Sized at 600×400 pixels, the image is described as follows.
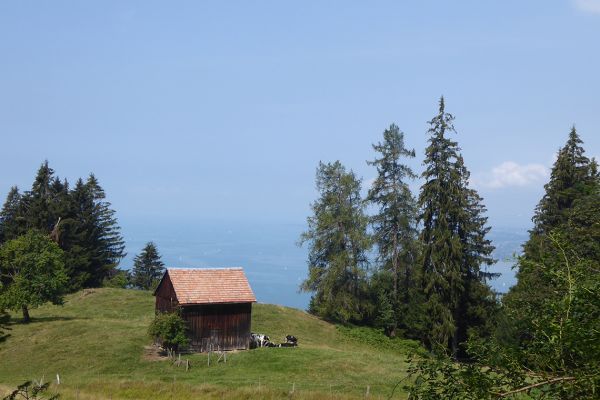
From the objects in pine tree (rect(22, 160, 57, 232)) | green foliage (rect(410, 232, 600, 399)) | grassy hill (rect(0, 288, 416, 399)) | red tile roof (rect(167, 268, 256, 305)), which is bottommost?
grassy hill (rect(0, 288, 416, 399))

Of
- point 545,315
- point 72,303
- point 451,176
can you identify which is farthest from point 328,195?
point 545,315

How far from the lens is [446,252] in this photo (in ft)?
160

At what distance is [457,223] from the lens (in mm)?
50781

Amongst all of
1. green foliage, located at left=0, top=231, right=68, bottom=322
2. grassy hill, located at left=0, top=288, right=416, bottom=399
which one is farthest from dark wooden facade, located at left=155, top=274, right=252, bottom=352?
green foliage, located at left=0, top=231, right=68, bottom=322

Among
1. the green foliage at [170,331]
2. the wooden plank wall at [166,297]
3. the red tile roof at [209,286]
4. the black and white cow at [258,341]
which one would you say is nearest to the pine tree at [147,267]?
the wooden plank wall at [166,297]

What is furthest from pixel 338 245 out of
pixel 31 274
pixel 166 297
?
pixel 31 274

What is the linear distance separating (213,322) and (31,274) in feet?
61.0

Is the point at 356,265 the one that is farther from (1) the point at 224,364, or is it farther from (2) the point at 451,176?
(1) the point at 224,364

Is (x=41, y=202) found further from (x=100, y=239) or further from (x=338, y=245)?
(x=338, y=245)

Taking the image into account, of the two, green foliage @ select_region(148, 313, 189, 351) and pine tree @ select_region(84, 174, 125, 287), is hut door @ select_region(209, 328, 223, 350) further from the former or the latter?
pine tree @ select_region(84, 174, 125, 287)

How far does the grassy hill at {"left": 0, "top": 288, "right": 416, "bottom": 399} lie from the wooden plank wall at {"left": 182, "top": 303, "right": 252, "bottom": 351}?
172 cm

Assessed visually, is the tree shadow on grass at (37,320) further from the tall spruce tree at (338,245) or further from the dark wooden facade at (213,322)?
the tall spruce tree at (338,245)

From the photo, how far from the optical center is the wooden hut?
4172 cm

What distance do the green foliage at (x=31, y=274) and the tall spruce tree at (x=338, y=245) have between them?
77.0ft
